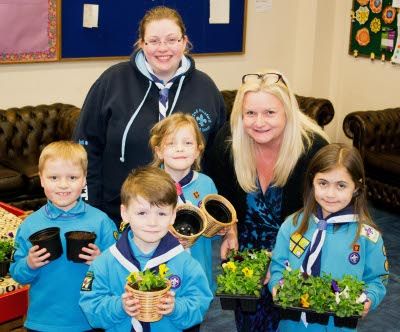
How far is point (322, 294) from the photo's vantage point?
2.28 meters

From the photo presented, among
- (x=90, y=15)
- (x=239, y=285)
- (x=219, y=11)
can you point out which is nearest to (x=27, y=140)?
(x=90, y=15)

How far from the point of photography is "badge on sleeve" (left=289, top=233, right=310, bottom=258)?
2.53 m

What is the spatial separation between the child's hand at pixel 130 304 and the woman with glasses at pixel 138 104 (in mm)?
1088

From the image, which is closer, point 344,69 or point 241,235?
point 241,235

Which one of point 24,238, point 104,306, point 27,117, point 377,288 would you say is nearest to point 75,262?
point 24,238

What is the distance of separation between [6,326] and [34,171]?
2312 millimetres

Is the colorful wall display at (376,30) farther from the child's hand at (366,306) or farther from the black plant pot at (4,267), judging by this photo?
the black plant pot at (4,267)

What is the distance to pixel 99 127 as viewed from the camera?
10.1ft

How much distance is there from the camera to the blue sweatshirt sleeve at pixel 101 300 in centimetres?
214

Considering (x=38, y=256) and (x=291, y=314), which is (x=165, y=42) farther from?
(x=291, y=314)

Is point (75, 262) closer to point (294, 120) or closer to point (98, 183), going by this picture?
point (98, 183)

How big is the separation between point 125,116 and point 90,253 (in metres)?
0.77

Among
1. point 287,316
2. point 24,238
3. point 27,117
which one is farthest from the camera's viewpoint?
point 27,117

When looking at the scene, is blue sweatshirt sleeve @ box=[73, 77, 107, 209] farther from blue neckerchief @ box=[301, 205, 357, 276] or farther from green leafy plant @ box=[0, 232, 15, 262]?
blue neckerchief @ box=[301, 205, 357, 276]
